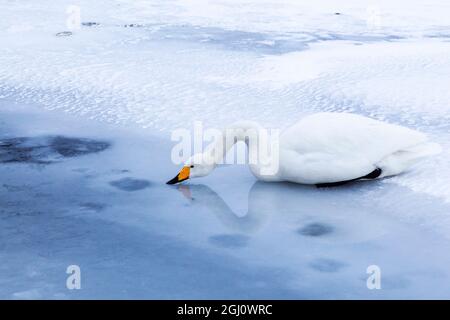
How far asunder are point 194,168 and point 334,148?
3.13 ft

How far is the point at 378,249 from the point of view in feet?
13.0

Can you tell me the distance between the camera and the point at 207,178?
5.14m

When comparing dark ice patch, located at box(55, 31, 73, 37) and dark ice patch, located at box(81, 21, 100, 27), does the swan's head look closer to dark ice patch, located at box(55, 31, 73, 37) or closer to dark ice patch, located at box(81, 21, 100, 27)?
dark ice patch, located at box(55, 31, 73, 37)

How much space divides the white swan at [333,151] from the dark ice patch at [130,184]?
184mm

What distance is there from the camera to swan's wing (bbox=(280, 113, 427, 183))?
4703mm

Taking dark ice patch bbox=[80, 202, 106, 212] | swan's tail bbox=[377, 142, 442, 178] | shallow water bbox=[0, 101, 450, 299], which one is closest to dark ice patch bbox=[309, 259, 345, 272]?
shallow water bbox=[0, 101, 450, 299]

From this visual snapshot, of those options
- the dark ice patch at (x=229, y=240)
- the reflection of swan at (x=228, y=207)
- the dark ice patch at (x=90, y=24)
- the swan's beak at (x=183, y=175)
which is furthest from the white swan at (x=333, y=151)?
the dark ice patch at (x=90, y=24)

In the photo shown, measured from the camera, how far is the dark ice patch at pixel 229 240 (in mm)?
4035

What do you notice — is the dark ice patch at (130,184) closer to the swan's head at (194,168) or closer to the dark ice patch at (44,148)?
the swan's head at (194,168)

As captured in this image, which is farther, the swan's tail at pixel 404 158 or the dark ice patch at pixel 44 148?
the dark ice patch at pixel 44 148

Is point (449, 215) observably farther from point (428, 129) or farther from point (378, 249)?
point (428, 129)
